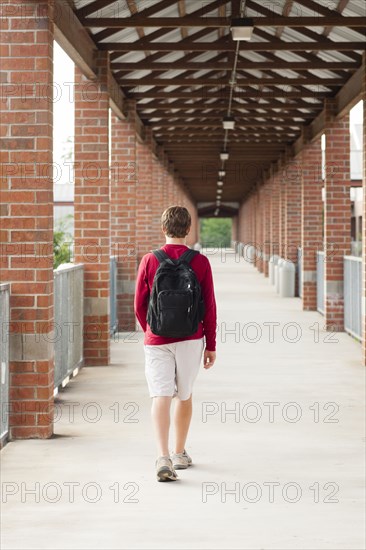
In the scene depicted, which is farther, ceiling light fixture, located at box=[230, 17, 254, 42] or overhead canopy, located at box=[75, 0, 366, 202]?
overhead canopy, located at box=[75, 0, 366, 202]

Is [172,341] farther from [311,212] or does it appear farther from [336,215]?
[311,212]

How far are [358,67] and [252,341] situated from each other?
12.9ft

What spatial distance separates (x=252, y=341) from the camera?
43.0 ft

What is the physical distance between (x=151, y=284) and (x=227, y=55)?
868 cm

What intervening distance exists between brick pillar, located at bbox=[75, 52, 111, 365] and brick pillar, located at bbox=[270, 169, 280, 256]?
1431 cm

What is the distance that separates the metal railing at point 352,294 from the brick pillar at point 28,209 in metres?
6.82

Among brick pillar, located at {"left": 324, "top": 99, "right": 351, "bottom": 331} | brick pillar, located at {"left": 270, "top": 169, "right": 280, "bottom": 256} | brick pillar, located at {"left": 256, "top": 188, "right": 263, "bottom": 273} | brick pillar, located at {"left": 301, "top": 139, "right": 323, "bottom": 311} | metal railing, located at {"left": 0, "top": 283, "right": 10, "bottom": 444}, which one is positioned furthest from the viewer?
brick pillar, located at {"left": 256, "top": 188, "right": 263, "bottom": 273}

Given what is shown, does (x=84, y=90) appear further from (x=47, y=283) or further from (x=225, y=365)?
(x=47, y=283)

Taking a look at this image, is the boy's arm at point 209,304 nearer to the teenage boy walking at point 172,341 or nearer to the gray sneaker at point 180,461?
the teenage boy walking at point 172,341

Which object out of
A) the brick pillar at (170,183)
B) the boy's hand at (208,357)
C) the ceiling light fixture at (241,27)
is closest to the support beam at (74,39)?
the ceiling light fixture at (241,27)

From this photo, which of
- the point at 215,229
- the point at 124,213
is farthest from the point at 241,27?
the point at 215,229

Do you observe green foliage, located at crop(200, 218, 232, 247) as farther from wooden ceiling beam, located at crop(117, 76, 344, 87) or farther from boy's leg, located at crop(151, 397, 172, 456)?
boy's leg, located at crop(151, 397, 172, 456)

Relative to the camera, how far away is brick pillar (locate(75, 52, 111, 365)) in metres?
10.6

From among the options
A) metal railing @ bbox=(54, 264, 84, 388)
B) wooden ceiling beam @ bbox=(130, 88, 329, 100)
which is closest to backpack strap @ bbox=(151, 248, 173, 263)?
metal railing @ bbox=(54, 264, 84, 388)
